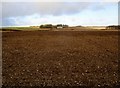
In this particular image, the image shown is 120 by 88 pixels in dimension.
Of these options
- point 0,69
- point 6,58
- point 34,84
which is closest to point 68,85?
point 34,84

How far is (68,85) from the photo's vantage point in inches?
553

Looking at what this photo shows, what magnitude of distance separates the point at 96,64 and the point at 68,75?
403 centimetres

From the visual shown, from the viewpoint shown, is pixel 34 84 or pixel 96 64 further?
pixel 96 64

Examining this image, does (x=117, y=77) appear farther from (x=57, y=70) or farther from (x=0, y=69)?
(x=0, y=69)

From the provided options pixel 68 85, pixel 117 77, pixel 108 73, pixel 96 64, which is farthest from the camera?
pixel 96 64

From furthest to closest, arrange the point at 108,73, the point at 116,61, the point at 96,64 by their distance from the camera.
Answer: the point at 116,61, the point at 96,64, the point at 108,73

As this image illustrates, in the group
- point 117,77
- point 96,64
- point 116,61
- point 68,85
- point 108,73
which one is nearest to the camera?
point 68,85

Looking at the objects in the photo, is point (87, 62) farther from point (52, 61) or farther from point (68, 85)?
point (68, 85)

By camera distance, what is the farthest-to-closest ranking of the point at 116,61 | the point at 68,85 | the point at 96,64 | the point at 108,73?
the point at 116,61, the point at 96,64, the point at 108,73, the point at 68,85

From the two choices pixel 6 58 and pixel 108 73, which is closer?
pixel 108 73

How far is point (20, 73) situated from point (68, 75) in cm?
291

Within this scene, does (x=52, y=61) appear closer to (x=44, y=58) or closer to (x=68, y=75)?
(x=44, y=58)

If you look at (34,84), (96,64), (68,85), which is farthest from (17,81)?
(96,64)

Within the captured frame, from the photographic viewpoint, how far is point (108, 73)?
16.8 metres
